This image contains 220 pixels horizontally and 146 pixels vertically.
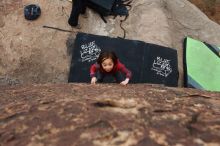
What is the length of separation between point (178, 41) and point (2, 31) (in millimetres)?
3717

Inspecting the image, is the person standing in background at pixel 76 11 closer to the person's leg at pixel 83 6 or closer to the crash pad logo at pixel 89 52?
the person's leg at pixel 83 6

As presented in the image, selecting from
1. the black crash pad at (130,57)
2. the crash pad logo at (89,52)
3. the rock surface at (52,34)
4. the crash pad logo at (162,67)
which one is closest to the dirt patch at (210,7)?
the rock surface at (52,34)

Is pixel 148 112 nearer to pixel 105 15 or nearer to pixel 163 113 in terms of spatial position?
pixel 163 113

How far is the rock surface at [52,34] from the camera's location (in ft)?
30.8

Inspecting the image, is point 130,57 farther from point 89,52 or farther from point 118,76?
point 118,76

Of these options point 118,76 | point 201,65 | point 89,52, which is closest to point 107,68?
point 118,76

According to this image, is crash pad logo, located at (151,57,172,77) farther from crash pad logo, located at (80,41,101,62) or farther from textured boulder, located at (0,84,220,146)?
textured boulder, located at (0,84,220,146)

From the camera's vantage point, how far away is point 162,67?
9547mm

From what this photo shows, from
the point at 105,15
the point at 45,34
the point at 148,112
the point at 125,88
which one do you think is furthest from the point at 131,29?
the point at 148,112

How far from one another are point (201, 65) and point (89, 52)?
2.49m

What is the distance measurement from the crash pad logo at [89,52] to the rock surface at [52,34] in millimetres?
371

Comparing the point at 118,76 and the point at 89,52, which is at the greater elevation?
the point at 89,52

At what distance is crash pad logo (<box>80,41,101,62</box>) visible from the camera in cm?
928

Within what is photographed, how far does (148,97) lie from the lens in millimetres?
4320
